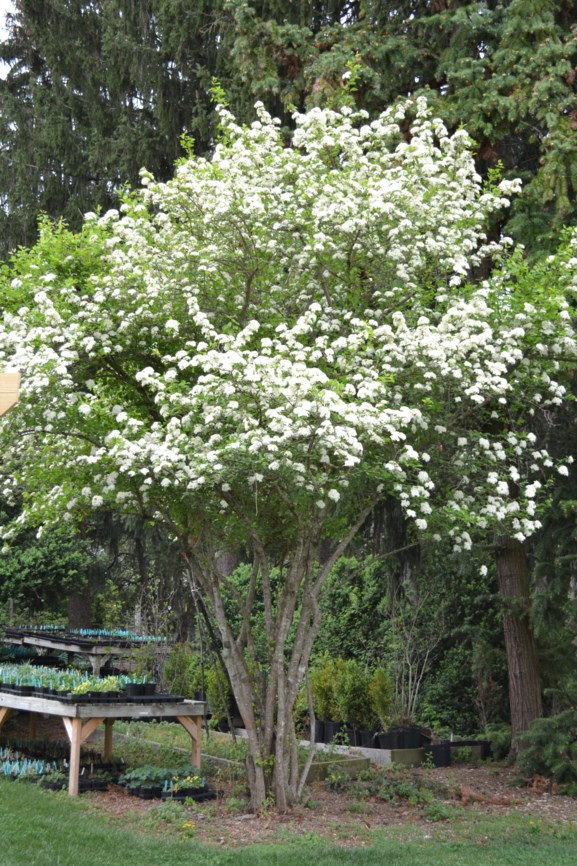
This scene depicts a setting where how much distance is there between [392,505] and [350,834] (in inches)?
164

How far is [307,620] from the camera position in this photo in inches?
300

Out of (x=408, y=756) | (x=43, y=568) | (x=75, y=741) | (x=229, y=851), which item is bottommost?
(x=229, y=851)

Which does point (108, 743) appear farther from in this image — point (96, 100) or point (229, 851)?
point (96, 100)

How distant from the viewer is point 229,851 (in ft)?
19.8

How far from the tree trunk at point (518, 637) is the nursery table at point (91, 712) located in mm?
3451

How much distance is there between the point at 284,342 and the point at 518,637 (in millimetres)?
4463

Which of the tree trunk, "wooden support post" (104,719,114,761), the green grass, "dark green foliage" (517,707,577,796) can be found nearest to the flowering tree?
the green grass

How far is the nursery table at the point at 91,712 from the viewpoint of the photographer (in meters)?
7.58

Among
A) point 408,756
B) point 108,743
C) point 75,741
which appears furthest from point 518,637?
point 75,741

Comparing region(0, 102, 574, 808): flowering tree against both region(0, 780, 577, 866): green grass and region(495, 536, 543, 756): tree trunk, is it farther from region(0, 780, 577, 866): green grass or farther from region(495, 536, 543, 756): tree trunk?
region(495, 536, 543, 756): tree trunk

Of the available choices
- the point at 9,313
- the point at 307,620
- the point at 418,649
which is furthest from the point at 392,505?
the point at 9,313

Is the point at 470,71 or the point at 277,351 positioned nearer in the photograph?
the point at 277,351

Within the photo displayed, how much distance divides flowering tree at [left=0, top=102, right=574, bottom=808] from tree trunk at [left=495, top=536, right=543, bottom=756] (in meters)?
2.21

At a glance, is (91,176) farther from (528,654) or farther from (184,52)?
(528,654)
